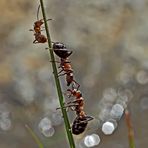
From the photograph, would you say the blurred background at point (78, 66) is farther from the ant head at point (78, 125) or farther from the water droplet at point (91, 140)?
the ant head at point (78, 125)

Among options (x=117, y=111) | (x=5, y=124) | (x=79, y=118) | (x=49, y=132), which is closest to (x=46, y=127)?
(x=49, y=132)

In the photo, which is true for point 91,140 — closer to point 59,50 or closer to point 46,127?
point 46,127

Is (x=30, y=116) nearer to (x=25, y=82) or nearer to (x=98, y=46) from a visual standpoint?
(x=25, y=82)

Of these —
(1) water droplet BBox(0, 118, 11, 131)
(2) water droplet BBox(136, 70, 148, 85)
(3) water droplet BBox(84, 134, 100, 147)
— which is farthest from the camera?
(2) water droplet BBox(136, 70, 148, 85)

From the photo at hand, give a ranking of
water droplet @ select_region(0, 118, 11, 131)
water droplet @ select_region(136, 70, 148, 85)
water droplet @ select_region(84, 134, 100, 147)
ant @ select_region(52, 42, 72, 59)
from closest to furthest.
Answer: ant @ select_region(52, 42, 72, 59)
water droplet @ select_region(84, 134, 100, 147)
water droplet @ select_region(0, 118, 11, 131)
water droplet @ select_region(136, 70, 148, 85)

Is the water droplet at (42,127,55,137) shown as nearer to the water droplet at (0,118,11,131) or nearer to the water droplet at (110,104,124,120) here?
the water droplet at (0,118,11,131)

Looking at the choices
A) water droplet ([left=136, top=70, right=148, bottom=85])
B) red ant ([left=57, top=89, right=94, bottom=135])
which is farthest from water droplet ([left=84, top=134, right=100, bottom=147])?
red ant ([left=57, top=89, right=94, bottom=135])

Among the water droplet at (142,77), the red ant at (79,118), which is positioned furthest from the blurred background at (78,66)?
the red ant at (79,118)

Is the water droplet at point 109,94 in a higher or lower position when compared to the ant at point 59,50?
higher

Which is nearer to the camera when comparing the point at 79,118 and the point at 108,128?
the point at 79,118
